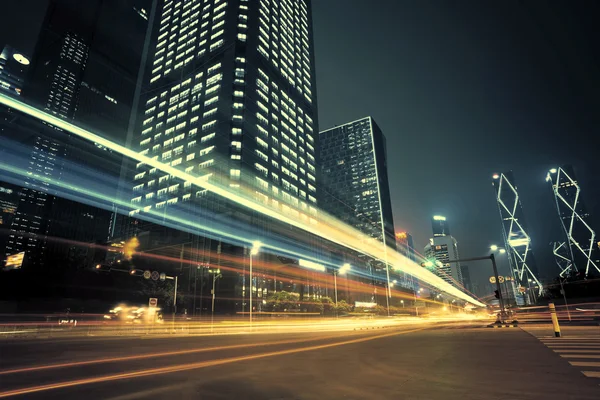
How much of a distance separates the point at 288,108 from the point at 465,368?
11804 cm

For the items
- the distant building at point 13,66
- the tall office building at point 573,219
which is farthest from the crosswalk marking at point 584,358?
the tall office building at point 573,219

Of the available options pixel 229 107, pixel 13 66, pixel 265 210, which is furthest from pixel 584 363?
pixel 13 66

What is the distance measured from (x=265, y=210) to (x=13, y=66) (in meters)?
160

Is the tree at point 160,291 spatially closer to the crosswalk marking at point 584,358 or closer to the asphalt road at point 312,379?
the asphalt road at point 312,379

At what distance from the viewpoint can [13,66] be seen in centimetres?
15138

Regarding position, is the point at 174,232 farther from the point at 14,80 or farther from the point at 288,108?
the point at 14,80

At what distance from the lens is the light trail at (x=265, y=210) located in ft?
72.0

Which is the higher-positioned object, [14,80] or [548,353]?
[14,80]

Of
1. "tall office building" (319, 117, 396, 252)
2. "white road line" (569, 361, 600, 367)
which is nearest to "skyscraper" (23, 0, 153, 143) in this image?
"tall office building" (319, 117, 396, 252)

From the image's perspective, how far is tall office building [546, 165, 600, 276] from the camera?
534 feet

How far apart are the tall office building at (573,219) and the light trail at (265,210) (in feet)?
265

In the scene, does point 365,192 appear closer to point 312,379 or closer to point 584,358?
point 584,358

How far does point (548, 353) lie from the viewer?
9828 millimetres

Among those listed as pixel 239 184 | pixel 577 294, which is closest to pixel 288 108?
pixel 239 184
